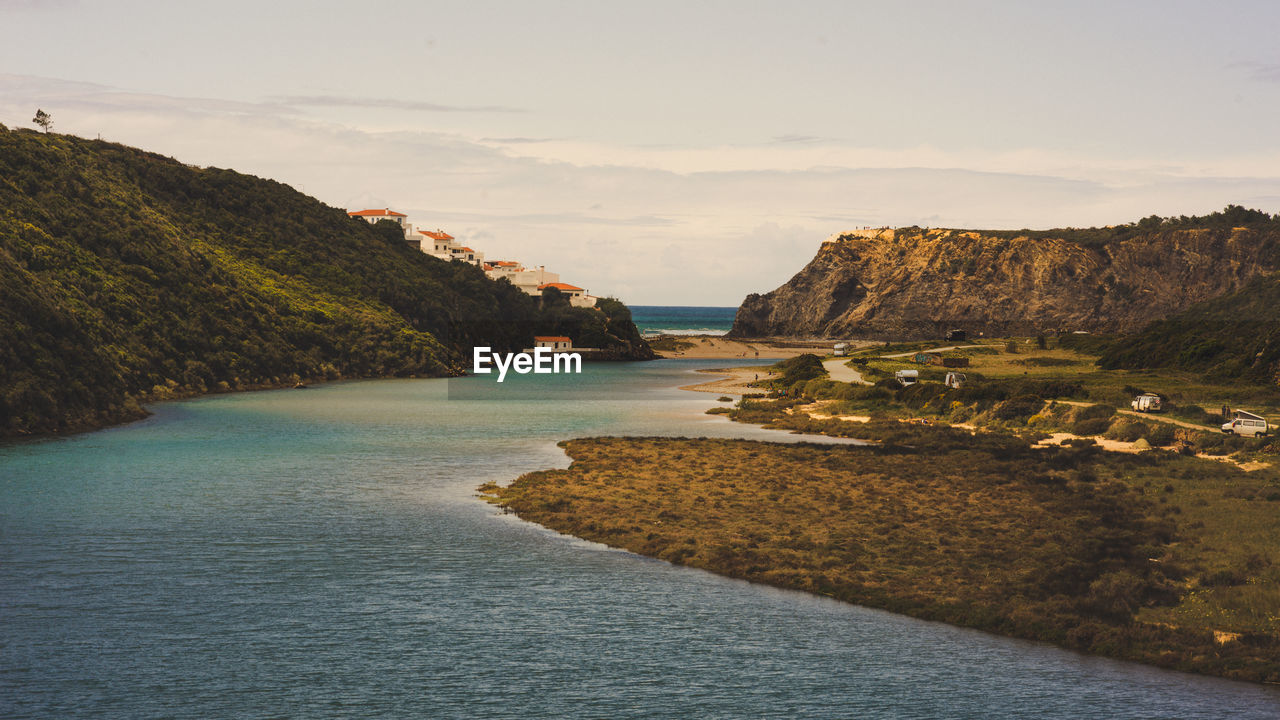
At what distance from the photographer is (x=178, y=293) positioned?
12375cm

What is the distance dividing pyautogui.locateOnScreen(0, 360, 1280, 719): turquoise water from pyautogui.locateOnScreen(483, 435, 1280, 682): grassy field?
1404 millimetres

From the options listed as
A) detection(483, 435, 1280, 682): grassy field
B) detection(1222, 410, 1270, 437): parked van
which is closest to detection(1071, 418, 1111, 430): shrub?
detection(483, 435, 1280, 682): grassy field

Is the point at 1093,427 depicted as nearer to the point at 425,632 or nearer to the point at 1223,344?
the point at 1223,344

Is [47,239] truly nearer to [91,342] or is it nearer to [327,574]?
[91,342]

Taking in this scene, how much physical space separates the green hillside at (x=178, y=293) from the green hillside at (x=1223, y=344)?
3782 inches

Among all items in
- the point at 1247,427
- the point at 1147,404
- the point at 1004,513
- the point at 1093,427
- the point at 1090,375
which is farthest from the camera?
the point at 1090,375

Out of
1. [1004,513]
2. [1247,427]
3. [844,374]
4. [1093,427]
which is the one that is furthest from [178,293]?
[1247,427]

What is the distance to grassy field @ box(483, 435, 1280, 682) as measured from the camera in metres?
29.2

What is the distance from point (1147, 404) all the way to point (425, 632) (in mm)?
57422

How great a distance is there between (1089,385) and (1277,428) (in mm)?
25668

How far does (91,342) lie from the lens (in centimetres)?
8456

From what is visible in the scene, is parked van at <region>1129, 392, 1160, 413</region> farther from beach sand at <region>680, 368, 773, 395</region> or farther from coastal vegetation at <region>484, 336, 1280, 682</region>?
beach sand at <region>680, 368, 773, 395</region>

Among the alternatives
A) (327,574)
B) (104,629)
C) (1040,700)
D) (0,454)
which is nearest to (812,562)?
(1040,700)

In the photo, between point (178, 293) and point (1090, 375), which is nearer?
point (1090, 375)
